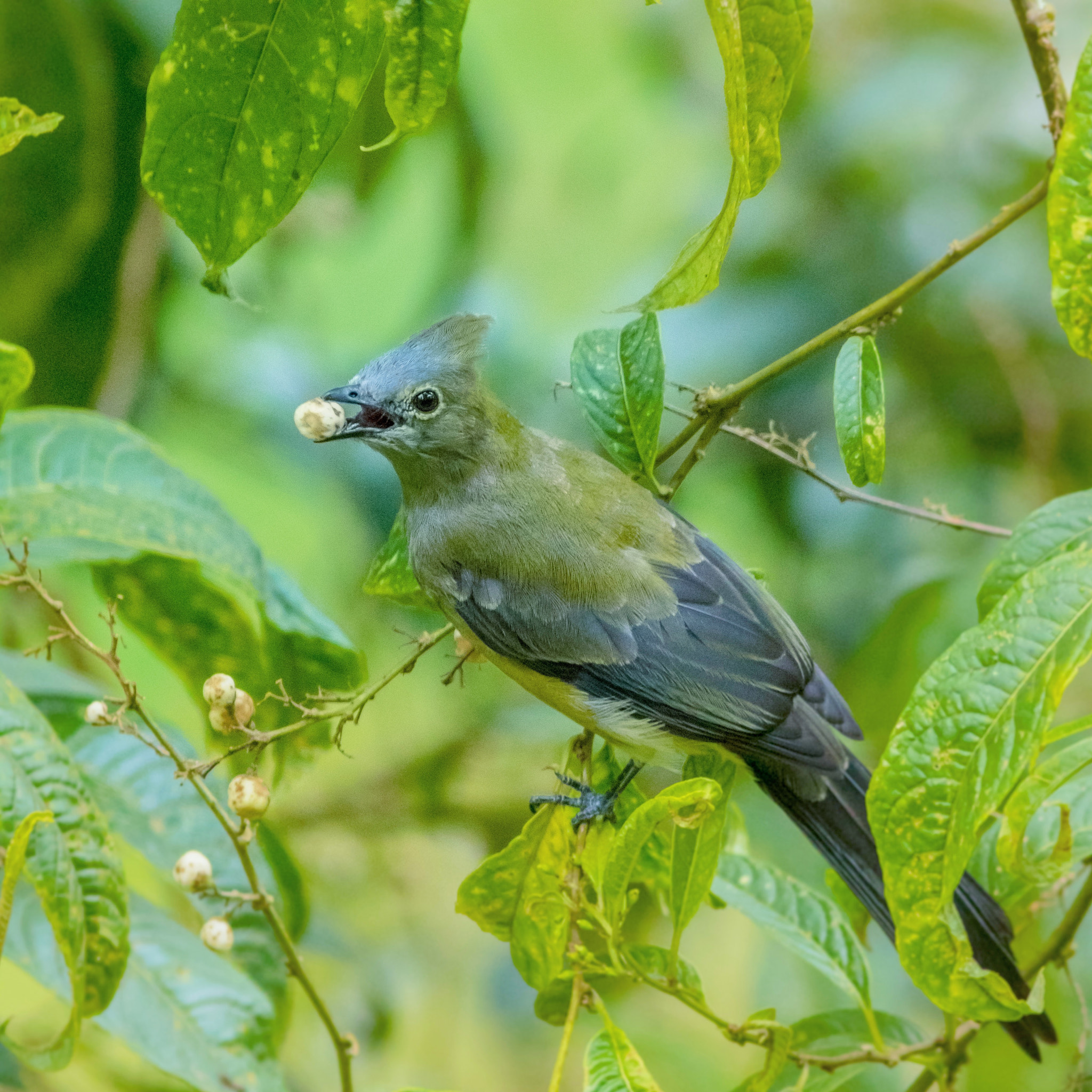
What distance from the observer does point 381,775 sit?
3516mm

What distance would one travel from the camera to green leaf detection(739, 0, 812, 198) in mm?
1140

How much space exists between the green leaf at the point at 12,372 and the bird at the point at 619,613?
766mm

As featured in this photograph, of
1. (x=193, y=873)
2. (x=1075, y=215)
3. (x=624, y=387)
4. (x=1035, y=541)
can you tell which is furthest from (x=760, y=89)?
(x=193, y=873)

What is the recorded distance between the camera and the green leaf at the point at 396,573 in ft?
6.57

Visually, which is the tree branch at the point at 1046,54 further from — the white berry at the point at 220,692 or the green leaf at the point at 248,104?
the white berry at the point at 220,692

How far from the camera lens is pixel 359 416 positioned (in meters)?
2.31

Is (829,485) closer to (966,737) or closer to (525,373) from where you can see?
(966,737)

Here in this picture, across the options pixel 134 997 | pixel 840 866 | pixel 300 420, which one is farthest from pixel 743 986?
pixel 300 420

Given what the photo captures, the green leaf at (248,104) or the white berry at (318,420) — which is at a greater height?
the green leaf at (248,104)

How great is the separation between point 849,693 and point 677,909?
1.44 meters

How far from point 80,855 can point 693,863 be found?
78cm

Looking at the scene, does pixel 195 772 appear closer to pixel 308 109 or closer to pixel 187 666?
pixel 187 666

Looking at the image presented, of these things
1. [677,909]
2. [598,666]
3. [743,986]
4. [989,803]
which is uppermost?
[989,803]

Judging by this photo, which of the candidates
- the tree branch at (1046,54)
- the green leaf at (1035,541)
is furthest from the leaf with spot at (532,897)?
the tree branch at (1046,54)
